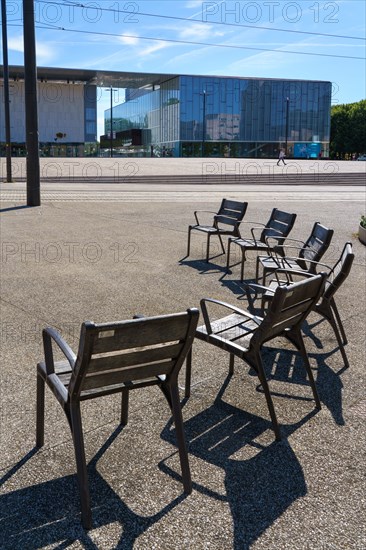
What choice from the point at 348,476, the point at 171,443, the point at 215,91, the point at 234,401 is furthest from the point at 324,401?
the point at 215,91

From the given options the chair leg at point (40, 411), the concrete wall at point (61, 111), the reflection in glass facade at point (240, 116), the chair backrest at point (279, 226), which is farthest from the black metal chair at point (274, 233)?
the concrete wall at point (61, 111)

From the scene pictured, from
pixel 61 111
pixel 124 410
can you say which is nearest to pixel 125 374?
pixel 124 410

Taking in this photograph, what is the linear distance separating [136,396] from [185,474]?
4.13 feet

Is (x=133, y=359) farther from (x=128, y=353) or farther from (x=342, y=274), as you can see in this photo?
(x=342, y=274)

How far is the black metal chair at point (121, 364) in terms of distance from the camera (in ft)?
9.11

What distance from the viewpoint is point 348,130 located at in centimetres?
9175

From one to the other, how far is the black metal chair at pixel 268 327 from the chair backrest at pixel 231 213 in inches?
188

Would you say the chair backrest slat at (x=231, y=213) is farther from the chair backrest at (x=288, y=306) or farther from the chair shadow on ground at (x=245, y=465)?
the chair shadow on ground at (x=245, y=465)

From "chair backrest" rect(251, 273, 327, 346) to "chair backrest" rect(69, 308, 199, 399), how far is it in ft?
2.38

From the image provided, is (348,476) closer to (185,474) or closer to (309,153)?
(185,474)

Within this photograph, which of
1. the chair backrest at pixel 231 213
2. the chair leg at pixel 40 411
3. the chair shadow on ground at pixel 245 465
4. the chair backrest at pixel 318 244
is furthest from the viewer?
the chair backrest at pixel 231 213

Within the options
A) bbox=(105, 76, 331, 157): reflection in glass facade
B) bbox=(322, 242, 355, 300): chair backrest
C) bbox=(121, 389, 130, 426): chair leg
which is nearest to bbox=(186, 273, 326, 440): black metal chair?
bbox=(121, 389, 130, 426): chair leg

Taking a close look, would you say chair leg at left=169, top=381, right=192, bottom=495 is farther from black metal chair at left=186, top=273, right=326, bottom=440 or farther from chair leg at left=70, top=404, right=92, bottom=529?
black metal chair at left=186, top=273, right=326, bottom=440

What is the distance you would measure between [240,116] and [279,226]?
247 feet
